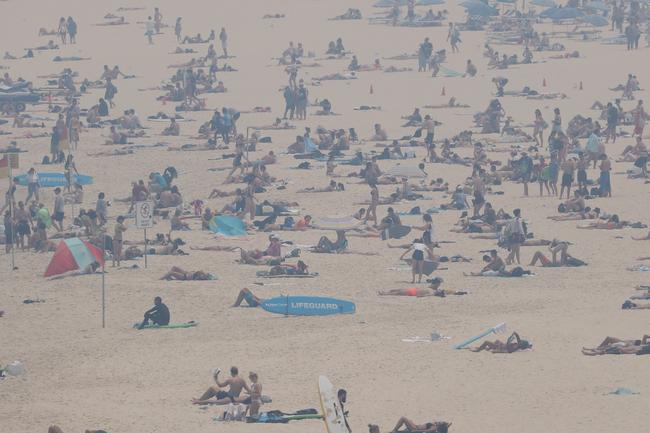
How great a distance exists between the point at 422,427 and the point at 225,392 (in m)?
3.30

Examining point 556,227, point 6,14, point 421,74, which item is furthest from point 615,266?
point 6,14

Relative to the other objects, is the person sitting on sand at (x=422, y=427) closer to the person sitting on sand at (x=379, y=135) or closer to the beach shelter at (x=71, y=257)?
the beach shelter at (x=71, y=257)

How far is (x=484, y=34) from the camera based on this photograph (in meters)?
70.5

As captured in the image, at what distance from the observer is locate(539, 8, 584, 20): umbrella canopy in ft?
228

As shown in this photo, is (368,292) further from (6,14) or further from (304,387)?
(6,14)

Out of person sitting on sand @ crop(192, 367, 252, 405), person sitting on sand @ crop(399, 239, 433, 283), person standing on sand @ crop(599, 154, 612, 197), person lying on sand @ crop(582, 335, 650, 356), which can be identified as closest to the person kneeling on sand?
person sitting on sand @ crop(192, 367, 252, 405)

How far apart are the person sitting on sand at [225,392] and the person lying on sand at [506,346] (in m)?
4.16

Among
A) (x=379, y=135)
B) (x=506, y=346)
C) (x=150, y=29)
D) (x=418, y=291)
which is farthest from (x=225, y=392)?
(x=150, y=29)

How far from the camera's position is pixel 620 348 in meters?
25.3

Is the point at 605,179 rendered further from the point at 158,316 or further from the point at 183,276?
the point at 158,316

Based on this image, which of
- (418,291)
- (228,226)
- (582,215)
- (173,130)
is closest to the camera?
(418,291)

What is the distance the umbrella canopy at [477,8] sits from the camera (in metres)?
70.5

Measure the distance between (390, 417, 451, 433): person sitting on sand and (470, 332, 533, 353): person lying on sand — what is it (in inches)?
179

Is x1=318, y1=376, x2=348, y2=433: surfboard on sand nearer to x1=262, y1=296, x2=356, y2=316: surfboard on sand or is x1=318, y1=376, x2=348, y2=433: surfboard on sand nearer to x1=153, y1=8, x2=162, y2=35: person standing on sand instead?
x1=262, y1=296, x2=356, y2=316: surfboard on sand
